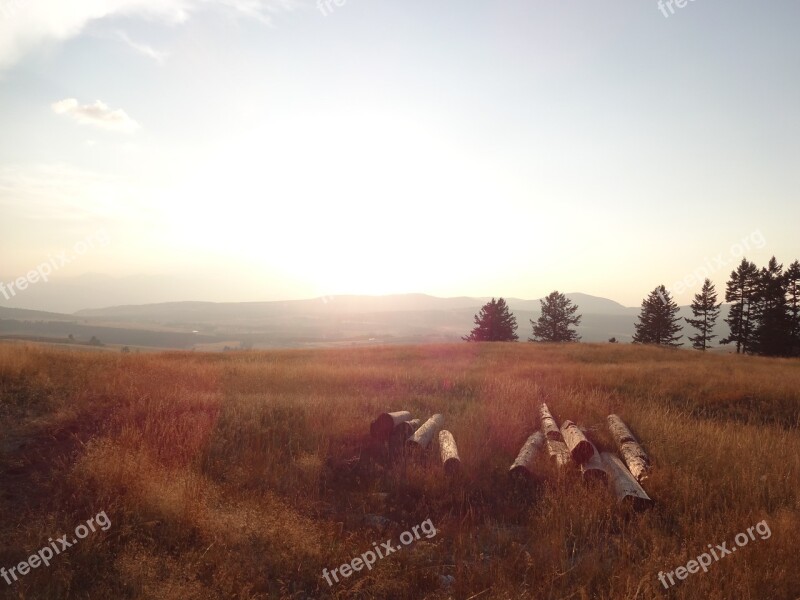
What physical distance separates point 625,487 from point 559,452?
1642 mm

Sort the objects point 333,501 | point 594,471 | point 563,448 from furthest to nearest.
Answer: point 563,448
point 594,471
point 333,501

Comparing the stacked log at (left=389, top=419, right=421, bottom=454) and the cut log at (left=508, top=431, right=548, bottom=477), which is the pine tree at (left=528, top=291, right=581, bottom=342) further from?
the stacked log at (left=389, top=419, right=421, bottom=454)

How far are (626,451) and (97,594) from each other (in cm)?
826

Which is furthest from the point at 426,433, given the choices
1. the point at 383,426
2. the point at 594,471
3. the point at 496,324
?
the point at 496,324

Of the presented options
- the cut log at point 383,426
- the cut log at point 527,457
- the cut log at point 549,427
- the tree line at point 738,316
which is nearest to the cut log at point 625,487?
the cut log at point 527,457

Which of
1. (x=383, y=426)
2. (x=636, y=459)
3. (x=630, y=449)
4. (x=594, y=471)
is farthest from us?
(x=383, y=426)

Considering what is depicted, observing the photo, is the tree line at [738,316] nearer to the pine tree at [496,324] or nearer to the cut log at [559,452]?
the pine tree at [496,324]

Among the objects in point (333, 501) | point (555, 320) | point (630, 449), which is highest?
point (555, 320)

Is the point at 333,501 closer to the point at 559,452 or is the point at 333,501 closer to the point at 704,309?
the point at 559,452

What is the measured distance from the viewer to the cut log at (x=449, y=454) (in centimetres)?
789

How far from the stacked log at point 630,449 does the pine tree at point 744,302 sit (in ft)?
148

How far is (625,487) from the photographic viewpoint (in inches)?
268

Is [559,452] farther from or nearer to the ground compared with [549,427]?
nearer to the ground

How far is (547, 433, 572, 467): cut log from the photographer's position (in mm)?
7988
